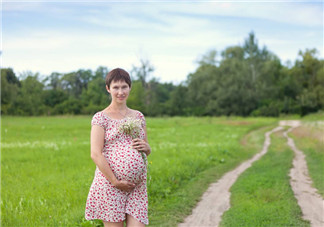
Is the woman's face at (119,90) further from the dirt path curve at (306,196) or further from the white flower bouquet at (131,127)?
the dirt path curve at (306,196)

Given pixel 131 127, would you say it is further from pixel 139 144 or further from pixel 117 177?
pixel 117 177

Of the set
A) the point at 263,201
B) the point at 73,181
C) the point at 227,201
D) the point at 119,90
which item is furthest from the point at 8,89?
the point at 119,90

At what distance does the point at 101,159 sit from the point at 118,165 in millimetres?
210

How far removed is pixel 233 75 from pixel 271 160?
55697 mm

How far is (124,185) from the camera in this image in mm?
3930

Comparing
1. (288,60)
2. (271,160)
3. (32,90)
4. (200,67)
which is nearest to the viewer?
(271,160)

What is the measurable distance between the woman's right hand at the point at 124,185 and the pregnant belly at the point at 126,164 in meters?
0.05

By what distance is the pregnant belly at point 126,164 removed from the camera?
12.9 feet

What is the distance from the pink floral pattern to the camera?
13.0ft

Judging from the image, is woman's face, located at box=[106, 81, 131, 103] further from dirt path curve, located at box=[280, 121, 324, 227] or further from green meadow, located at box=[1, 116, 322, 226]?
dirt path curve, located at box=[280, 121, 324, 227]

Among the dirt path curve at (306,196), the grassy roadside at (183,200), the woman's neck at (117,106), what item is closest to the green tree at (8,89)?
the grassy roadside at (183,200)

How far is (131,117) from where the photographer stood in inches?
162

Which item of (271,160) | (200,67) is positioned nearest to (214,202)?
(271,160)

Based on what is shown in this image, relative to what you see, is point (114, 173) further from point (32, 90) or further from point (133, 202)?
point (32, 90)
